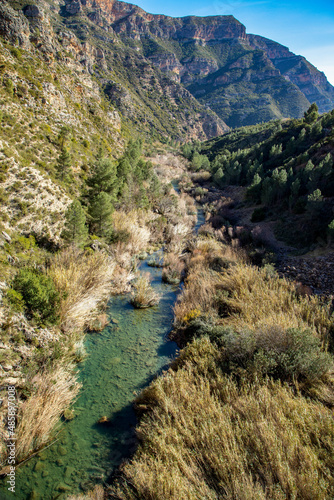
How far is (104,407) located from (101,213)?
953 cm

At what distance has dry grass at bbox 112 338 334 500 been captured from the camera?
2.81 meters

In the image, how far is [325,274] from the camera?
10.9 metres

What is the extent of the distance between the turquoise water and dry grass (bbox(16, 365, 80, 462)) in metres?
0.28

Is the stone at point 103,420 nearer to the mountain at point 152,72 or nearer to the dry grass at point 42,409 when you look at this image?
the dry grass at point 42,409

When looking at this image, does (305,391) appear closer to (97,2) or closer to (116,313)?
(116,313)

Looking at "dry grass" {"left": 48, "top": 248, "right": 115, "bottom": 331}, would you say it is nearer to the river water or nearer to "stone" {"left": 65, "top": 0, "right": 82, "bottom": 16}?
the river water

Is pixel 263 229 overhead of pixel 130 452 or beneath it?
overhead

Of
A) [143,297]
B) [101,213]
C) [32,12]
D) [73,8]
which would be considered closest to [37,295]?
[143,297]

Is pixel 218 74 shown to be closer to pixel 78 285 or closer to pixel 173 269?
pixel 173 269

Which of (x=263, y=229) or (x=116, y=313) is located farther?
(x=263, y=229)

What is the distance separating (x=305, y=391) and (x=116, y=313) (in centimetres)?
656

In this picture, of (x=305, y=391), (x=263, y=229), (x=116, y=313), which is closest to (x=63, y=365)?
(x=116, y=313)

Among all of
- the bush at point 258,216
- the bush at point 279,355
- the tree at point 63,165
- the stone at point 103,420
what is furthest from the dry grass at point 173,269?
the bush at point 258,216

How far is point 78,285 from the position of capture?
819cm
